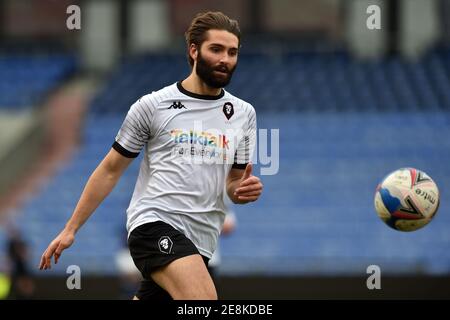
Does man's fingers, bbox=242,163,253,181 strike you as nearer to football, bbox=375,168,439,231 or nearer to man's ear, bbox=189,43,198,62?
man's ear, bbox=189,43,198,62

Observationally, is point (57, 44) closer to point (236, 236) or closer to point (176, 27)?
point (176, 27)

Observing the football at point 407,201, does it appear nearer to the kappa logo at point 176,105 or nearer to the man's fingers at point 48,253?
the kappa logo at point 176,105

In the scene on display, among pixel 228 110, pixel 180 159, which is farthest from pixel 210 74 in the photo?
pixel 180 159

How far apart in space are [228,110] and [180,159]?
16.4 inches

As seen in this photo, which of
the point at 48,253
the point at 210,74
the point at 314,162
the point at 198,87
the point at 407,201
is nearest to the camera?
the point at 48,253

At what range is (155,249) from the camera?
5.25 metres

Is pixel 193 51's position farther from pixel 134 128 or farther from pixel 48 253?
pixel 48 253

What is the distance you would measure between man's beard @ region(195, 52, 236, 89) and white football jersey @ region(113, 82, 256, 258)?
0.13m

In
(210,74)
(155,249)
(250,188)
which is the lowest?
(155,249)

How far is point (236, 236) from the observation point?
50.0ft

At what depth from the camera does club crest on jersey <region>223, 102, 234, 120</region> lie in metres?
5.54

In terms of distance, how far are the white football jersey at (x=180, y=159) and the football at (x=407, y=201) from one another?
134 centimetres

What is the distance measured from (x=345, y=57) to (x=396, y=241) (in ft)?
18.0

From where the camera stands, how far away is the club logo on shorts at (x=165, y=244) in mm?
5203
